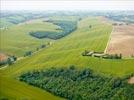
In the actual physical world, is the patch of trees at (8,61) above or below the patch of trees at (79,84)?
below

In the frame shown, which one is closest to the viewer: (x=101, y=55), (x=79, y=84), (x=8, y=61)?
(x=79, y=84)

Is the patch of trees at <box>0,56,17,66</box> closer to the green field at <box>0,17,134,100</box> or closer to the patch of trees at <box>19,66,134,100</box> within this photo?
the green field at <box>0,17,134,100</box>

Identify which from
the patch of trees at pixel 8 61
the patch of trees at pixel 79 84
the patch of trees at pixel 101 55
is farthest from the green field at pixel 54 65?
the patch of trees at pixel 79 84

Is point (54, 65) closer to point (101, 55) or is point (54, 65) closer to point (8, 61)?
point (101, 55)

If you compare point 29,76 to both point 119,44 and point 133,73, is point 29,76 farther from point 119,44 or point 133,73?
point 119,44

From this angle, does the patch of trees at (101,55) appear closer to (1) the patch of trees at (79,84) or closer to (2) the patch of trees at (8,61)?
(1) the patch of trees at (79,84)

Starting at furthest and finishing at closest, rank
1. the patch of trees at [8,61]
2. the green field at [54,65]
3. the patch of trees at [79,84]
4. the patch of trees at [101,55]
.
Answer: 1. the patch of trees at [8,61]
2. the patch of trees at [101,55]
3. the patch of trees at [79,84]
4. the green field at [54,65]

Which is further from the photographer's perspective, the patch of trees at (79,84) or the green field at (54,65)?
the patch of trees at (79,84)

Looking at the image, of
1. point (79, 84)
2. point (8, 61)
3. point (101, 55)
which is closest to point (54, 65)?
point (101, 55)

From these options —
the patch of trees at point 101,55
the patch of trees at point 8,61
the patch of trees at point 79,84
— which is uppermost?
the patch of trees at point 101,55
